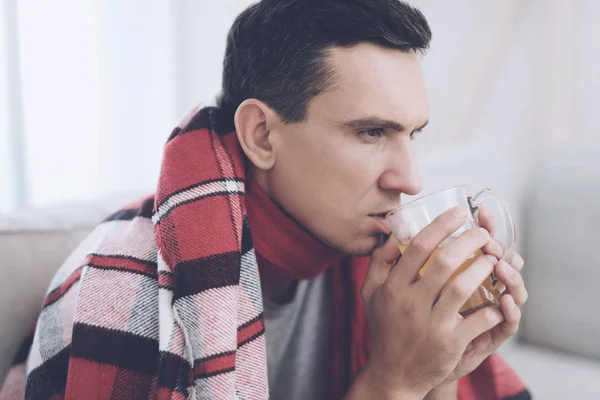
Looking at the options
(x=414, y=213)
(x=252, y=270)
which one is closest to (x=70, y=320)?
(x=252, y=270)

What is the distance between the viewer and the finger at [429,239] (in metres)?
0.76

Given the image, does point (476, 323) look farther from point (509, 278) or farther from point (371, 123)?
point (371, 123)

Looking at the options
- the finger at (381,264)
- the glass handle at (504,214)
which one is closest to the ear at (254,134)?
the finger at (381,264)

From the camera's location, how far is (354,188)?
909 millimetres

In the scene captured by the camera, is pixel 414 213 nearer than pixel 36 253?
Yes

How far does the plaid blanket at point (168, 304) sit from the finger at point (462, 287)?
0.86 ft

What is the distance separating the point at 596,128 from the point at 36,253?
1.76 m

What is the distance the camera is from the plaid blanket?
2.45 feet

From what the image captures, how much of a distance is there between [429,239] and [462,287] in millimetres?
74

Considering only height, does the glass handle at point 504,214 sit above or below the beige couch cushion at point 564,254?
A: above

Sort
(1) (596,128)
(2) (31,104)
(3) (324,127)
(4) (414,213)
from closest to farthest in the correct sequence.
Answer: (4) (414,213) → (3) (324,127) → (2) (31,104) → (1) (596,128)

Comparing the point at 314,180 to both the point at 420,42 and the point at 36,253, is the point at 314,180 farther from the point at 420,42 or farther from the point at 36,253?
the point at 36,253

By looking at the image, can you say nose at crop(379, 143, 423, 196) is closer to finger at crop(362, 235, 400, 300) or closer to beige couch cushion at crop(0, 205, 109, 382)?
finger at crop(362, 235, 400, 300)

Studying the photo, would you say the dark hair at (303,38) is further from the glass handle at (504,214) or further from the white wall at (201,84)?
the white wall at (201,84)
